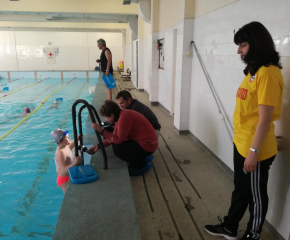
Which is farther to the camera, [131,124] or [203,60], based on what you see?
[203,60]

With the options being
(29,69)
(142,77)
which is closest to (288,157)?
(142,77)

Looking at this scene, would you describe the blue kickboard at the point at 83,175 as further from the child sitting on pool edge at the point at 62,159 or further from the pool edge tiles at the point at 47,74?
the pool edge tiles at the point at 47,74

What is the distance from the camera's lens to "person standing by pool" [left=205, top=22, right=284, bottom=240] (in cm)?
142

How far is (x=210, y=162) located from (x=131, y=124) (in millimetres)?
1353

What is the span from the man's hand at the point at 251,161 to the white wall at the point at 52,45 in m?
19.2

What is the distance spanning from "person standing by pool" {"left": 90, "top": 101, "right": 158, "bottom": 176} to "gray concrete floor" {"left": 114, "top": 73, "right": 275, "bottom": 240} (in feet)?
1.02

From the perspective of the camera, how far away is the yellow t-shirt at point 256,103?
55.0 inches

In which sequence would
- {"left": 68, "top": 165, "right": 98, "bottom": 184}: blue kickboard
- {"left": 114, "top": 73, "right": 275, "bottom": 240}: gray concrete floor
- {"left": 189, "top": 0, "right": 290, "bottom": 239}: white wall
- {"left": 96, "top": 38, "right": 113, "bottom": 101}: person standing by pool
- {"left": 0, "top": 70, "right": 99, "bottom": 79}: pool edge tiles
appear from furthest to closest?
{"left": 0, "top": 70, "right": 99, "bottom": 79}: pool edge tiles
{"left": 96, "top": 38, "right": 113, "bottom": 101}: person standing by pool
{"left": 68, "top": 165, "right": 98, "bottom": 184}: blue kickboard
{"left": 114, "top": 73, "right": 275, "bottom": 240}: gray concrete floor
{"left": 189, "top": 0, "right": 290, "bottom": 239}: white wall

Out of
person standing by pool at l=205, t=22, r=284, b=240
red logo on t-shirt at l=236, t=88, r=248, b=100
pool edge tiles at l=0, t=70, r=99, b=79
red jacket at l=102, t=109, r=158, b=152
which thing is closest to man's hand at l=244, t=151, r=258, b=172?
person standing by pool at l=205, t=22, r=284, b=240

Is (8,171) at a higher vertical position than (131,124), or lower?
lower

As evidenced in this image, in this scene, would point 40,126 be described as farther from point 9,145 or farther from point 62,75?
point 62,75

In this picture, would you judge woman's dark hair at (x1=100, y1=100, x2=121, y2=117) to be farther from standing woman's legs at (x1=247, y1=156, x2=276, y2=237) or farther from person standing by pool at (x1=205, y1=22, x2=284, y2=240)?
standing woman's legs at (x1=247, y1=156, x2=276, y2=237)

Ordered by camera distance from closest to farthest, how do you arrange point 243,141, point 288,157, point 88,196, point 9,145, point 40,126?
1. point 243,141
2. point 288,157
3. point 88,196
4. point 9,145
5. point 40,126

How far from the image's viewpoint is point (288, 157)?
5.77 feet
